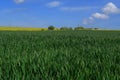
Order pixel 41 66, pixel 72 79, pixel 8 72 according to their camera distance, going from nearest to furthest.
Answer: pixel 72 79 < pixel 8 72 < pixel 41 66

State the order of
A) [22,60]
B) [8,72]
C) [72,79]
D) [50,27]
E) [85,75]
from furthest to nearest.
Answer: [50,27]
[22,60]
[8,72]
[85,75]
[72,79]

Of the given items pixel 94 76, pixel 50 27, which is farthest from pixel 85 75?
pixel 50 27

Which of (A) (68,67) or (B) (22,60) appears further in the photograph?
(B) (22,60)

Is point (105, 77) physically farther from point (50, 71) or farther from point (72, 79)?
point (50, 71)

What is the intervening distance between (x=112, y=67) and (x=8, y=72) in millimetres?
2035

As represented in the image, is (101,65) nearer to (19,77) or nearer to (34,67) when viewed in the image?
(34,67)

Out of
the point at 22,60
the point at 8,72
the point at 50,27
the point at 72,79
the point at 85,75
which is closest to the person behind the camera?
the point at 72,79

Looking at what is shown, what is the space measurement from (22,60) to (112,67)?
77.2 inches

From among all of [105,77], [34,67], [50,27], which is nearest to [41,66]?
[34,67]

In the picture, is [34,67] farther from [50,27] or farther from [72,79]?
[50,27]

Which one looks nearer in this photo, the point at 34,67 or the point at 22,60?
the point at 34,67

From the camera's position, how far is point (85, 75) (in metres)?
5.13

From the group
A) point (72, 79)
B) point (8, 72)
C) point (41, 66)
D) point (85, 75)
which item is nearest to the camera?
point (72, 79)

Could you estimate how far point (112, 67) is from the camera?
6.17 m
